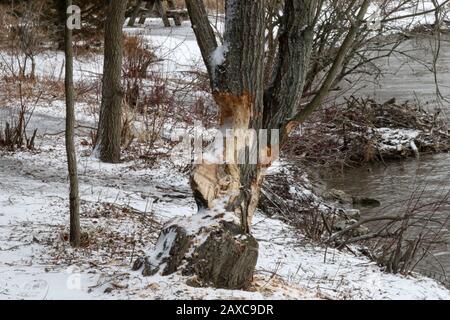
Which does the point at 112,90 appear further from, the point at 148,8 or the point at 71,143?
the point at 148,8

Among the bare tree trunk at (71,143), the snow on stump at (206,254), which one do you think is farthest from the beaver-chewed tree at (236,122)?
the bare tree trunk at (71,143)

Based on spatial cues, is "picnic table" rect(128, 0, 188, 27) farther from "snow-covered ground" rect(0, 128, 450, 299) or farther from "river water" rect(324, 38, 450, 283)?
"snow-covered ground" rect(0, 128, 450, 299)

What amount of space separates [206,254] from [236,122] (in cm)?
98

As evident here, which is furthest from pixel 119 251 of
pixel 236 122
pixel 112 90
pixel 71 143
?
pixel 112 90

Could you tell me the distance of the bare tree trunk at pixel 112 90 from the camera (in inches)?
328

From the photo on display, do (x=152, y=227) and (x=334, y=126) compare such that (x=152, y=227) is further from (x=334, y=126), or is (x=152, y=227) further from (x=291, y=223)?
(x=334, y=126)

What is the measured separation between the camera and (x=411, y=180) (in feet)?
35.2

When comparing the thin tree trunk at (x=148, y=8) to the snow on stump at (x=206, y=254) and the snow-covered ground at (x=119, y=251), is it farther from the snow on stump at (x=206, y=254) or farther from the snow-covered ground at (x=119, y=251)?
the snow on stump at (x=206, y=254)

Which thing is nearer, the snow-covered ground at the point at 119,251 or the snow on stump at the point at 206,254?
the snow-covered ground at the point at 119,251

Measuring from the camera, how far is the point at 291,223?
7402mm

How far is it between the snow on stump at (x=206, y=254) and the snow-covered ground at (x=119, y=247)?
92mm

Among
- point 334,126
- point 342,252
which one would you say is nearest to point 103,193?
point 342,252
